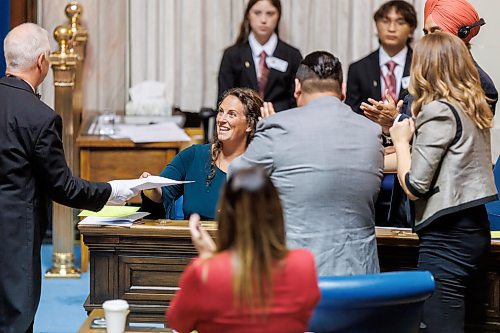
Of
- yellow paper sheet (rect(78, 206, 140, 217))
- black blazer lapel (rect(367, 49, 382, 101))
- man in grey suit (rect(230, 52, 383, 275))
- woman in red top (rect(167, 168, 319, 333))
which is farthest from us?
black blazer lapel (rect(367, 49, 382, 101))

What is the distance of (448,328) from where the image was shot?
381 centimetres

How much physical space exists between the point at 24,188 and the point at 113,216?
1.31ft

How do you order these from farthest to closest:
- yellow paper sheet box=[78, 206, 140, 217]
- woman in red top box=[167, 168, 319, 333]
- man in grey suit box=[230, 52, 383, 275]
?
1. yellow paper sheet box=[78, 206, 140, 217]
2. man in grey suit box=[230, 52, 383, 275]
3. woman in red top box=[167, 168, 319, 333]

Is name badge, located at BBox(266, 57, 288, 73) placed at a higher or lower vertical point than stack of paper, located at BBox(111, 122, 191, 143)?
higher

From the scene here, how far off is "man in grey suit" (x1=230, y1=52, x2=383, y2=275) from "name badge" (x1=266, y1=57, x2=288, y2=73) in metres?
3.54

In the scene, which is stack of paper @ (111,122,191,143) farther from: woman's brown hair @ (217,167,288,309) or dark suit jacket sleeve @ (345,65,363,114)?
woman's brown hair @ (217,167,288,309)

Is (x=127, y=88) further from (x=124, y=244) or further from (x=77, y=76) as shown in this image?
(x=124, y=244)

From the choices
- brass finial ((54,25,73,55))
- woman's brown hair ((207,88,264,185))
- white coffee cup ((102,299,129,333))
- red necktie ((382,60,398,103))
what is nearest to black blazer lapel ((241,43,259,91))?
red necktie ((382,60,398,103))

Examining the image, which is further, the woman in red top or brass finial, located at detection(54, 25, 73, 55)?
brass finial, located at detection(54, 25, 73, 55)

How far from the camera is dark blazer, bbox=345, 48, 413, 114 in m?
6.95

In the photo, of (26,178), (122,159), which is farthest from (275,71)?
(26,178)

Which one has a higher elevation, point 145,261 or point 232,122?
point 232,122

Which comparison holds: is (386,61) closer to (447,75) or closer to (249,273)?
(447,75)

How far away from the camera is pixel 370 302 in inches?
127
